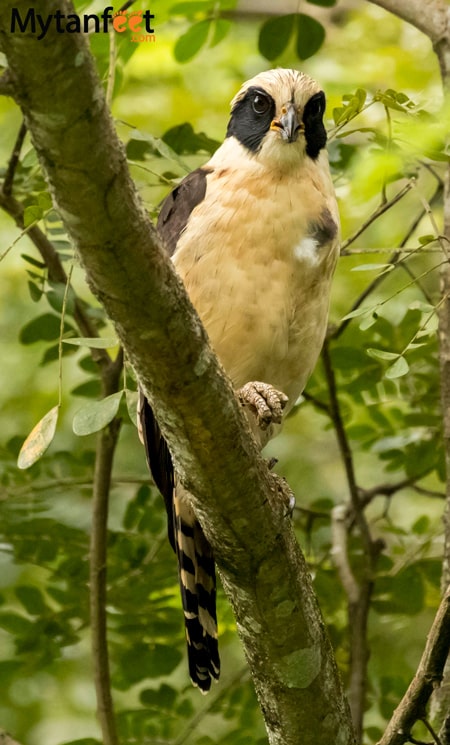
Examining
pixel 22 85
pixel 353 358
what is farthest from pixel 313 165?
pixel 22 85

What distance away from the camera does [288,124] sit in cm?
331

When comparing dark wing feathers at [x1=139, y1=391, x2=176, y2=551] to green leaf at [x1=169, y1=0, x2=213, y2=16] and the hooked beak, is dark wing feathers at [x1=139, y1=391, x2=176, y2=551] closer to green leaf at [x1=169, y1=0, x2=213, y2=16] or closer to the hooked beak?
the hooked beak

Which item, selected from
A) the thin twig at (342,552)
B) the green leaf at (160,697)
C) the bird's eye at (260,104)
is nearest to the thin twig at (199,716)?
the green leaf at (160,697)

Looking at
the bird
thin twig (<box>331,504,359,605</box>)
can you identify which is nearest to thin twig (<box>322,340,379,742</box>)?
thin twig (<box>331,504,359,605</box>)

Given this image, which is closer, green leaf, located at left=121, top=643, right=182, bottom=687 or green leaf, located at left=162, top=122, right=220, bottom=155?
green leaf, located at left=162, top=122, right=220, bottom=155

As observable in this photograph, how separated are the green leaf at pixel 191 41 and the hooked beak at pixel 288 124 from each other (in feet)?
2.86

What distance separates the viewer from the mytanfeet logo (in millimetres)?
1558

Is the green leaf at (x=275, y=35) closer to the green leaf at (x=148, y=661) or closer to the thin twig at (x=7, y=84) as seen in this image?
the green leaf at (x=148, y=661)

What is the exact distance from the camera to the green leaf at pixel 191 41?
161 inches

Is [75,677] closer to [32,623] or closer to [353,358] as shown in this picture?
[32,623]

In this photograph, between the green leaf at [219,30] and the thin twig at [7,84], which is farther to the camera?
the green leaf at [219,30]

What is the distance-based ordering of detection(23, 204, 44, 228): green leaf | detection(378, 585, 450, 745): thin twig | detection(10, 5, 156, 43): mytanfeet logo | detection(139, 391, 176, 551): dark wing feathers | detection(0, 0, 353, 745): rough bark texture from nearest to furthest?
1. detection(10, 5, 156, 43): mytanfeet logo
2. detection(0, 0, 353, 745): rough bark texture
3. detection(378, 585, 450, 745): thin twig
4. detection(23, 204, 44, 228): green leaf
5. detection(139, 391, 176, 551): dark wing feathers

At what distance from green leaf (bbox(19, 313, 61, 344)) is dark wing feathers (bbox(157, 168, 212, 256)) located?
2.67ft

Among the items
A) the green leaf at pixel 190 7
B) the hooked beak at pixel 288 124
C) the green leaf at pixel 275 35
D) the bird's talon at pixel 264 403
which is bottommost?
the bird's talon at pixel 264 403
